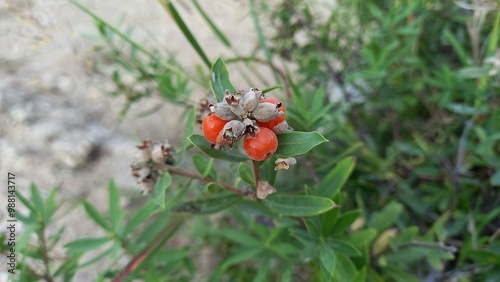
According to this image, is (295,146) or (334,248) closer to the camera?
(295,146)

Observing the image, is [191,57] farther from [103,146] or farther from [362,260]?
[362,260]

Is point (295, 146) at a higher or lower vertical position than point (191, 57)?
lower

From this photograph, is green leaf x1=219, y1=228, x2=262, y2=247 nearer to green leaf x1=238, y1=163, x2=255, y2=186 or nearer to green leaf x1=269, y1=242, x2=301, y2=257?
green leaf x1=269, y1=242, x2=301, y2=257

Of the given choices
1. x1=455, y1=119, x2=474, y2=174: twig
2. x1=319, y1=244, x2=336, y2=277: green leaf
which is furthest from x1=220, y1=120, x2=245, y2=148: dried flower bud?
x1=455, y1=119, x2=474, y2=174: twig

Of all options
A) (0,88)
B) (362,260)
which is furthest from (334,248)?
(0,88)

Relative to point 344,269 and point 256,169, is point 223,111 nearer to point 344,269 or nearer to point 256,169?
point 256,169

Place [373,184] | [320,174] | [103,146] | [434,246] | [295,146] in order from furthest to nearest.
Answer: [103,146] < [373,184] < [320,174] < [434,246] < [295,146]

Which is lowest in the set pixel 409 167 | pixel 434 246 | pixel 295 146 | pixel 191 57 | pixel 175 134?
pixel 434 246
